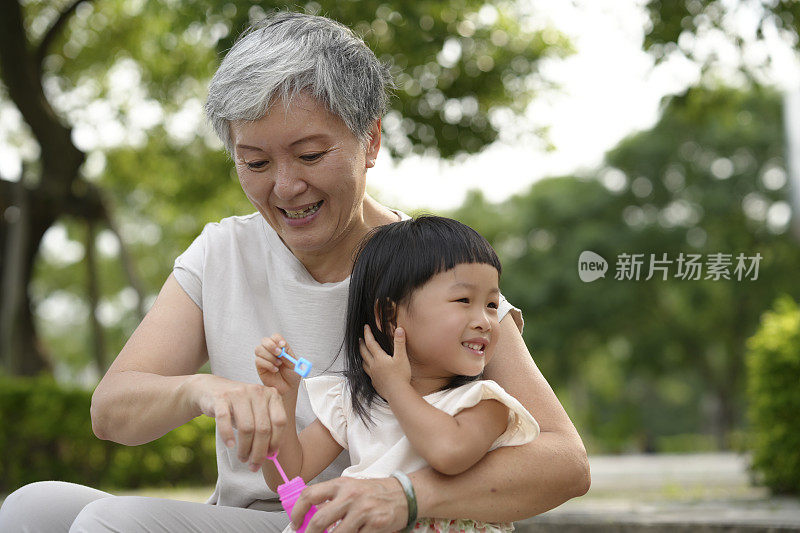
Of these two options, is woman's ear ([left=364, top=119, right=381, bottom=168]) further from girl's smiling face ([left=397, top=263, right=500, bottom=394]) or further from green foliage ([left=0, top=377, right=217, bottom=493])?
green foliage ([left=0, top=377, right=217, bottom=493])

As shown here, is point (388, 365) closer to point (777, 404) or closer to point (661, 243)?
point (777, 404)

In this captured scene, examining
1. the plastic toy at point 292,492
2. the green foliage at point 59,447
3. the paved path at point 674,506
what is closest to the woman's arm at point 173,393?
the plastic toy at point 292,492

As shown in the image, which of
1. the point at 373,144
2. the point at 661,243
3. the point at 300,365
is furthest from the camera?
the point at 661,243

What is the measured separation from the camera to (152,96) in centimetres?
1330

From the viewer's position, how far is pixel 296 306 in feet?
8.18

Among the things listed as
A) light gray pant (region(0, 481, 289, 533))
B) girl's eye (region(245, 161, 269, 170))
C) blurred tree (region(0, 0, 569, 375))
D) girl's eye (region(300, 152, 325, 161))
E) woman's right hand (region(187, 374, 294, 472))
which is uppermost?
blurred tree (region(0, 0, 569, 375))

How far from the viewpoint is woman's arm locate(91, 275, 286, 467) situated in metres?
1.86

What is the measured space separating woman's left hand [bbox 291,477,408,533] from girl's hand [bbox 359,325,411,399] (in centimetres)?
23

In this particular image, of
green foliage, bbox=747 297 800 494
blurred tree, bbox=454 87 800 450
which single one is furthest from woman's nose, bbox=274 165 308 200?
blurred tree, bbox=454 87 800 450

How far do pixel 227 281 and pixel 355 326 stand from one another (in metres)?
0.42

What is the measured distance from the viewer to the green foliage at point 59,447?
934 centimetres

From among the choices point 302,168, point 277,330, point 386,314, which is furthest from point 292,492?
point 302,168

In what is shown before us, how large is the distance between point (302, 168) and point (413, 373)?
0.55 meters

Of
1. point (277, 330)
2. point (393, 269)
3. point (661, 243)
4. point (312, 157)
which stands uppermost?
point (661, 243)
